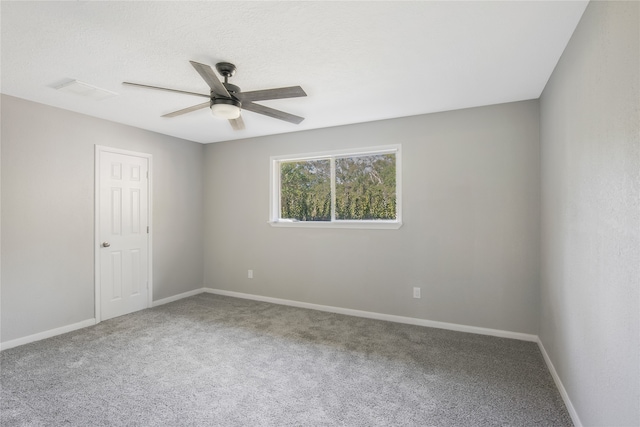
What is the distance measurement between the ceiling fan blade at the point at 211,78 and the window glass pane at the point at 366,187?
2.17 meters

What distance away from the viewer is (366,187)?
4.07 metres

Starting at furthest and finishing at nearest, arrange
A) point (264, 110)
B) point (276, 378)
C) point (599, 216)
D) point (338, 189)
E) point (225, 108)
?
→ point (338, 189)
point (264, 110)
point (276, 378)
point (225, 108)
point (599, 216)

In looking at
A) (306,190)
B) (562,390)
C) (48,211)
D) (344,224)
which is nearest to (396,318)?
(344,224)

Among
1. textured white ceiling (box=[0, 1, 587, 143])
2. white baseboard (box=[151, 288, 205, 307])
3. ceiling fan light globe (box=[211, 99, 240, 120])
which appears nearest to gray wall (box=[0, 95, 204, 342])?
textured white ceiling (box=[0, 1, 587, 143])

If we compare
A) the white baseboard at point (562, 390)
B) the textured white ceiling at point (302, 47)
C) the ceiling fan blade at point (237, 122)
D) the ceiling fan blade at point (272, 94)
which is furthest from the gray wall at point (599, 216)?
the ceiling fan blade at point (237, 122)

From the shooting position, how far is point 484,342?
10.3 ft

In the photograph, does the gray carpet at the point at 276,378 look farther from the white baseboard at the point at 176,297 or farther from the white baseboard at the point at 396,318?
the white baseboard at the point at 176,297

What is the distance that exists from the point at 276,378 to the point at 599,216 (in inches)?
93.1

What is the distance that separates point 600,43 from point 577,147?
2.04 ft

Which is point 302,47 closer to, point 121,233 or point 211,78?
point 211,78

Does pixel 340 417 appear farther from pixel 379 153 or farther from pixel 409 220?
pixel 379 153

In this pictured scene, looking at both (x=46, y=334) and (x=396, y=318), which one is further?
(x=396, y=318)

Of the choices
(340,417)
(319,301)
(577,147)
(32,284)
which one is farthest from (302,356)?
(32,284)

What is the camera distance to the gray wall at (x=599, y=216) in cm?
130
